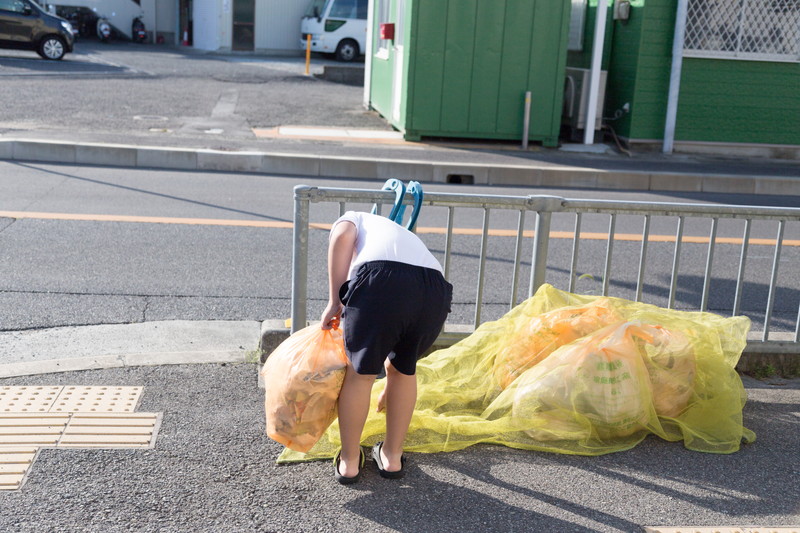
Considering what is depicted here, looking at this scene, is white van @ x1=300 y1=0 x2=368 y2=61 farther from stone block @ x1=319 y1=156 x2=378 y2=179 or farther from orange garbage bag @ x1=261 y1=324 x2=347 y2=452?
orange garbage bag @ x1=261 y1=324 x2=347 y2=452

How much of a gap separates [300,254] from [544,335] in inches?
53.9

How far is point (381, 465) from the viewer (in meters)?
3.74

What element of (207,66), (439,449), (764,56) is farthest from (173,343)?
(207,66)

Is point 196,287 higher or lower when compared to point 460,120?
→ lower

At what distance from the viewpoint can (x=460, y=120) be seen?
14508mm

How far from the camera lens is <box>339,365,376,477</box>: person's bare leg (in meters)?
3.59

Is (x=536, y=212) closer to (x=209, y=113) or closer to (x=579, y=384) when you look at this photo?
(x=579, y=384)

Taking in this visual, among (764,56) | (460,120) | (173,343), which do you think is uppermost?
(764,56)

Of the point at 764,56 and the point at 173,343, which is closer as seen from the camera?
the point at 173,343

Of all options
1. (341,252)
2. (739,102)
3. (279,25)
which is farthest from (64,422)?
(279,25)

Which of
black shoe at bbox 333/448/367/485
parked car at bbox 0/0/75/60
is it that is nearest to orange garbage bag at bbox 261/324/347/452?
black shoe at bbox 333/448/367/485

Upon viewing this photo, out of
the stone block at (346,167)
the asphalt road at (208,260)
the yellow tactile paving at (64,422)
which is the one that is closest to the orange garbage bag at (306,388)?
the yellow tactile paving at (64,422)

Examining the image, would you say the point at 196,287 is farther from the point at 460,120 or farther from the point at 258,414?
the point at 460,120

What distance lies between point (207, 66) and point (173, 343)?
22534 mm
